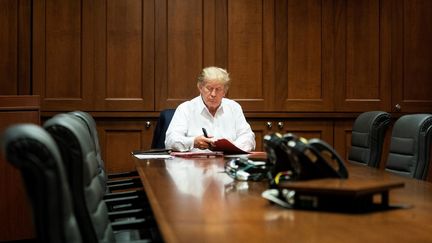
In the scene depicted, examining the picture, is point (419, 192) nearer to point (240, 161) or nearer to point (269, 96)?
point (240, 161)

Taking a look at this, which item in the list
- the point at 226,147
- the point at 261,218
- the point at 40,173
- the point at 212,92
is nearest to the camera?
the point at 40,173

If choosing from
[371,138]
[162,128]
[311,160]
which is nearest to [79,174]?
Answer: [311,160]

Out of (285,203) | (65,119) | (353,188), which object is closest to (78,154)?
(65,119)

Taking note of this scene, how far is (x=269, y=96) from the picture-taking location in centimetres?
480

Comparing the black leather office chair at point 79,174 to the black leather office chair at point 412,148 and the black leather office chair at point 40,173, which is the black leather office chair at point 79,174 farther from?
the black leather office chair at point 412,148

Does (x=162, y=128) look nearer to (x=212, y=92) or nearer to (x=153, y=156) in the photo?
(x=212, y=92)

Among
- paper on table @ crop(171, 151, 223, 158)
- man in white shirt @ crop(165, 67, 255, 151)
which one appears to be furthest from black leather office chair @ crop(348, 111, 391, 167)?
paper on table @ crop(171, 151, 223, 158)

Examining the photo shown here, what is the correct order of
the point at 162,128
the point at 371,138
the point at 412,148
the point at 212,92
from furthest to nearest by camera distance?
1. the point at 162,128
2. the point at 212,92
3. the point at 371,138
4. the point at 412,148

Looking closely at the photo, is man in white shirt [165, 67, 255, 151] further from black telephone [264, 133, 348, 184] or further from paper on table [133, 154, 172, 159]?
black telephone [264, 133, 348, 184]

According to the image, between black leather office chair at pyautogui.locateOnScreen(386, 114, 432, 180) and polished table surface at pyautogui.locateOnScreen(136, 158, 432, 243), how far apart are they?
793mm

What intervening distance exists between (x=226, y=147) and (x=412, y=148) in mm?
1015

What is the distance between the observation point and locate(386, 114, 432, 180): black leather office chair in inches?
109

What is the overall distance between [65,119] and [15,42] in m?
3.27

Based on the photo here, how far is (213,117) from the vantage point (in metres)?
3.91
